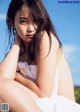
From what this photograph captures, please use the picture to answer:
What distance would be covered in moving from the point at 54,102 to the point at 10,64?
17 cm

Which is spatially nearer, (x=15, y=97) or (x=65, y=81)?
(x=15, y=97)

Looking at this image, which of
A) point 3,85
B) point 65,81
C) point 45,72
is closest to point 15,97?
point 3,85

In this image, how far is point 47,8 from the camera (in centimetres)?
99

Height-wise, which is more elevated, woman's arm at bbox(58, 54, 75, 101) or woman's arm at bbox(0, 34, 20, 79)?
woman's arm at bbox(0, 34, 20, 79)

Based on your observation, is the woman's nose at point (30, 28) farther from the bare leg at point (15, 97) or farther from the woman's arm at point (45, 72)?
the bare leg at point (15, 97)

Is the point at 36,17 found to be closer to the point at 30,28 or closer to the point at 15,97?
the point at 30,28

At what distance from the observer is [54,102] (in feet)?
2.69

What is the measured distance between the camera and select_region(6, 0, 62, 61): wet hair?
881 millimetres

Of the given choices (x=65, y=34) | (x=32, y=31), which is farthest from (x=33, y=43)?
(x=65, y=34)

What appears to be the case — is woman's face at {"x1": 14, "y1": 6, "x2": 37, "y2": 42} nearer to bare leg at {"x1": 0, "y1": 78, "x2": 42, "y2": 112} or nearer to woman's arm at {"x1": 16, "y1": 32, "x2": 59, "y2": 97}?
woman's arm at {"x1": 16, "y1": 32, "x2": 59, "y2": 97}

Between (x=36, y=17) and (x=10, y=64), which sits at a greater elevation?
(x=36, y=17)

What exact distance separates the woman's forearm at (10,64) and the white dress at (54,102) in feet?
0.12

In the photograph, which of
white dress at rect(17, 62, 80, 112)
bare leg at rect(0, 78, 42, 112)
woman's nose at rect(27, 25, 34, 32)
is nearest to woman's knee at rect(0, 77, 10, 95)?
bare leg at rect(0, 78, 42, 112)

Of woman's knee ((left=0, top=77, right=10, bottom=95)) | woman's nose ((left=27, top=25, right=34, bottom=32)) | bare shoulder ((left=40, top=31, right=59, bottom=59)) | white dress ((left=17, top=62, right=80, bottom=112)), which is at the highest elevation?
woman's nose ((left=27, top=25, right=34, bottom=32))
